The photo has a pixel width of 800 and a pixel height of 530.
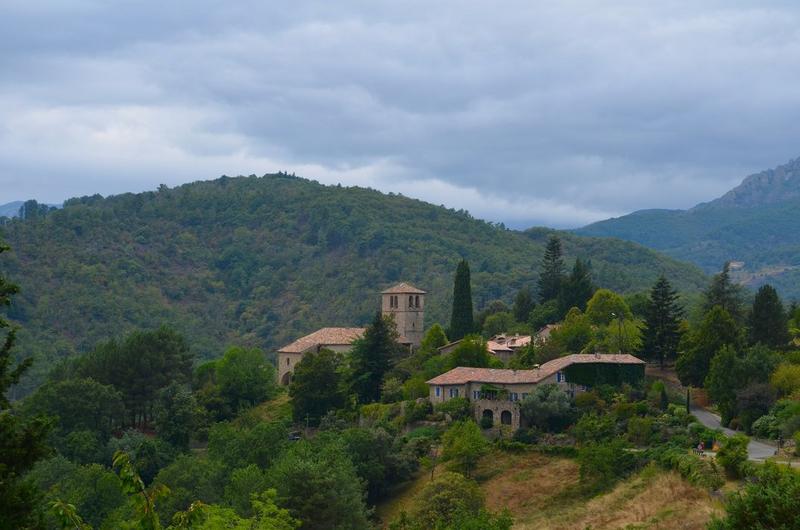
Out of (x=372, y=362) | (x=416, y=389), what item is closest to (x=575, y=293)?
(x=372, y=362)

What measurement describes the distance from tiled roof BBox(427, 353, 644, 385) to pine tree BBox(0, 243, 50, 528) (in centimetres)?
4132

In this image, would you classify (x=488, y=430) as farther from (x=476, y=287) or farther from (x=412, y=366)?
(x=476, y=287)

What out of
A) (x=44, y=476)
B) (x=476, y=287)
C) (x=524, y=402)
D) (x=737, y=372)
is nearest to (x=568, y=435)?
(x=524, y=402)

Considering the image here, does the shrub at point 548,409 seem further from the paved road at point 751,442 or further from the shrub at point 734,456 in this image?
the shrub at point 734,456

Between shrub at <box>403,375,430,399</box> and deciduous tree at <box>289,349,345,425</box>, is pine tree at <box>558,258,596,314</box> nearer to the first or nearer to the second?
shrub at <box>403,375,430,399</box>

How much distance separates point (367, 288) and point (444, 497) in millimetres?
123706

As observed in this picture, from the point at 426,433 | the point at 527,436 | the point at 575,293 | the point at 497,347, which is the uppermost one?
the point at 575,293

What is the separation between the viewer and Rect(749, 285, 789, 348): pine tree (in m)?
65.3

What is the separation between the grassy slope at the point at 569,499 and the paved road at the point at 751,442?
4106 millimetres

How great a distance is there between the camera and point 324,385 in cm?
6900

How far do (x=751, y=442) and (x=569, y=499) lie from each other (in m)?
8.80

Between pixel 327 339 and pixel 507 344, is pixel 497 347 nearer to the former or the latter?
pixel 507 344

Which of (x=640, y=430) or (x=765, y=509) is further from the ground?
(x=765, y=509)

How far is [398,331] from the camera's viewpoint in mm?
82125
